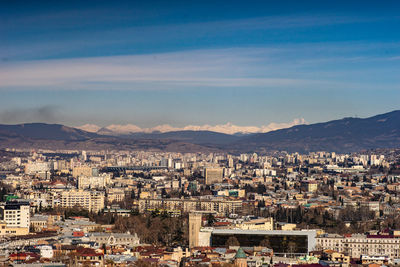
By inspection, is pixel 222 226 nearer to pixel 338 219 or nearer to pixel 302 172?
pixel 338 219

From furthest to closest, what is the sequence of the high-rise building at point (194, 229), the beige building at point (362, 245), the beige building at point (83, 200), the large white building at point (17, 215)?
the beige building at point (83, 200) → the large white building at point (17, 215) → the high-rise building at point (194, 229) → the beige building at point (362, 245)

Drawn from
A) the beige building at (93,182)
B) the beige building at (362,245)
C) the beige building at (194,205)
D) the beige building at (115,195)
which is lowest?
the beige building at (362,245)

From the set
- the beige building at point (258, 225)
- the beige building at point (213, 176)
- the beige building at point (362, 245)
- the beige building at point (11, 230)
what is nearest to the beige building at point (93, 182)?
the beige building at point (213, 176)

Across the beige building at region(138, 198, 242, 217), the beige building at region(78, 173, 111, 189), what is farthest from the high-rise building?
the beige building at region(78, 173, 111, 189)

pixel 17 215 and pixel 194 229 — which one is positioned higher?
pixel 17 215

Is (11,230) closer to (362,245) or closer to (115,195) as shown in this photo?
(362,245)

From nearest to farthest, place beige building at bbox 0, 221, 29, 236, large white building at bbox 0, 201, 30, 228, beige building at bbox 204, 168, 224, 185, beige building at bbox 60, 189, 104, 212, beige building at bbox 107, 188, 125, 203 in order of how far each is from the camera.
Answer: beige building at bbox 0, 221, 29, 236 < large white building at bbox 0, 201, 30, 228 < beige building at bbox 60, 189, 104, 212 < beige building at bbox 107, 188, 125, 203 < beige building at bbox 204, 168, 224, 185

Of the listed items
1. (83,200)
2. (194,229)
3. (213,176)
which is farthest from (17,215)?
(213,176)

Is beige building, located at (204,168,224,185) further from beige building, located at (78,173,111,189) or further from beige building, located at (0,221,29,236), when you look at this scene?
beige building, located at (0,221,29,236)

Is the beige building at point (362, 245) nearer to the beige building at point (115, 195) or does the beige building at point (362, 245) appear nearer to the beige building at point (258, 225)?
the beige building at point (258, 225)
